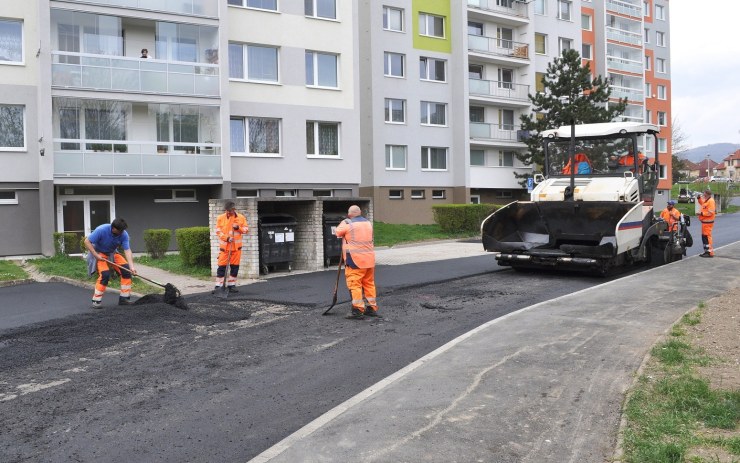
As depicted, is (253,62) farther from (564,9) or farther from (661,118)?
(661,118)

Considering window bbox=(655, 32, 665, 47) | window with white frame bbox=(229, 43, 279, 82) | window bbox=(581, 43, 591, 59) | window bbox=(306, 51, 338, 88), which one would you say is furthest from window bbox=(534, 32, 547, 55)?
window bbox=(655, 32, 665, 47)

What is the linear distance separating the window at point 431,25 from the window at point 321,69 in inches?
367

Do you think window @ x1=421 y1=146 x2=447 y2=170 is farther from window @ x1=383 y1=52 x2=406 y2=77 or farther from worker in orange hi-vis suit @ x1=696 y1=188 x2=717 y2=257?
worker in orange hi-vis suit @ x1=696 y1=188 x2=717 y2=257

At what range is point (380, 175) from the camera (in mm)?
33562

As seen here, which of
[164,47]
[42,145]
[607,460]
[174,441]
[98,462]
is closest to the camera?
[607,460]

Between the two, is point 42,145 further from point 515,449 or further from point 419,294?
point 515,449

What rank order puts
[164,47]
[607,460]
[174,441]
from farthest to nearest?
[164,47]
[174,441]
[607,460]

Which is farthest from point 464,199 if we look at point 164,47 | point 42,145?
point 42,145

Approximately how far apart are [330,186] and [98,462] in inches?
923

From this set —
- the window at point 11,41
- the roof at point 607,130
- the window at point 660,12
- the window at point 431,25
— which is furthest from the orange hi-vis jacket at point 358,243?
the window at point 660,12

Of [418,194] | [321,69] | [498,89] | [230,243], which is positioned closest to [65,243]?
[230,243]

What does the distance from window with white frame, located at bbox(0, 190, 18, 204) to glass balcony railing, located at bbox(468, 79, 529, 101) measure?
2361 centimetres

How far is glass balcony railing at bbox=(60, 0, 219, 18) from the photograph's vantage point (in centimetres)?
2261

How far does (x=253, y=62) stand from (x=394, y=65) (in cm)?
1044
